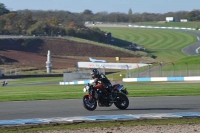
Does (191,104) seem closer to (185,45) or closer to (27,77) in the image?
(27,77)

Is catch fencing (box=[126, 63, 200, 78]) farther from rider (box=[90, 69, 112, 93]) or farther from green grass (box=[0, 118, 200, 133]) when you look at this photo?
green grass (box=[0, 118, 200, 133])

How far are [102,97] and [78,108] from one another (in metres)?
1.31

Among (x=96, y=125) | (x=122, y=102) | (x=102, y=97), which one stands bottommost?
(x=96, y=125)

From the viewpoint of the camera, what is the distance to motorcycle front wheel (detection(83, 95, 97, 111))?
63.9 feet

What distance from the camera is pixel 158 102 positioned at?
22656 millimetres

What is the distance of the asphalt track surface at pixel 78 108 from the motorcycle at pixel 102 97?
0.22m

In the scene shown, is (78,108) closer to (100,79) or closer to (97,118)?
(100,79)

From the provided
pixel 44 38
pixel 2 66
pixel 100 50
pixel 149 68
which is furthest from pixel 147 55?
pixel 149 68

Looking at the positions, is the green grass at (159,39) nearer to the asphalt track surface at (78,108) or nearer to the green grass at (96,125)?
the asphalt track surface at (78,108)

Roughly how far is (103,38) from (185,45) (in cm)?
1899

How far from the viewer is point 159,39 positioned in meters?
143

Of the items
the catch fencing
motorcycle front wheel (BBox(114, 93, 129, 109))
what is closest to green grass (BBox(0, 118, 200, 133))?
motorcycle front wheel (BBox(114, 93, 129, 109))

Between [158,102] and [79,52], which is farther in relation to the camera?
[79,52]

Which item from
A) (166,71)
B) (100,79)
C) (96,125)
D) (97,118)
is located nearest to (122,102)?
(100,79)
